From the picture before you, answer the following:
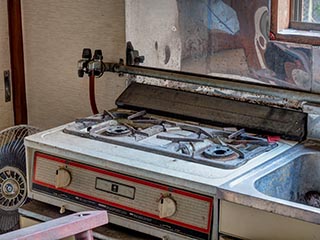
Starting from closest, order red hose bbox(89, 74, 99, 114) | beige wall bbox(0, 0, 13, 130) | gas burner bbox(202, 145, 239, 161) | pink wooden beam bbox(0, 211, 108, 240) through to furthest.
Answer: pink wooden beam bbox(0, 211, 108, 240), gas burner bbox(202, 145, 239, 161), red hose bbox(89, 74, 99, 114), beige wall bbox(0, 0, 13, 130)

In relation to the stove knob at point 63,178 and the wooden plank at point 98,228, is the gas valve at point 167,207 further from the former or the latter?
the stove knob at point 63,178

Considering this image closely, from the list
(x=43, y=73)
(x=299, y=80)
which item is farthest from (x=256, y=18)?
(x=43, y=73)

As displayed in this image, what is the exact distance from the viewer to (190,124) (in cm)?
227

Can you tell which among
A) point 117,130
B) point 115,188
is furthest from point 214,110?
point 115,188

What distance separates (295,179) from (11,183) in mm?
1071

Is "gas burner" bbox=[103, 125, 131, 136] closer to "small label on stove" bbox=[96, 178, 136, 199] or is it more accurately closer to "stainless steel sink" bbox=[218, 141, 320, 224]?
"small label on stove" bbox=[96, 178, 136, 199]

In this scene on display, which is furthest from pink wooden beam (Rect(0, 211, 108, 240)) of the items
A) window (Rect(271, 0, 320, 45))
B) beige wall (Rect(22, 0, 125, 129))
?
beige wall (Rect(22, 0, 125, 129))

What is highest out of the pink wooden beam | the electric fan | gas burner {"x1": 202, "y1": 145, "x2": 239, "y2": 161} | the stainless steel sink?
the pink wooden beam

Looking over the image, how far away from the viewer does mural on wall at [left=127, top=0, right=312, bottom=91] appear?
2152 mm

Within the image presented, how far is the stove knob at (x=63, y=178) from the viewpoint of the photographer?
2.06 meters

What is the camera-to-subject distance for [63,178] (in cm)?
206

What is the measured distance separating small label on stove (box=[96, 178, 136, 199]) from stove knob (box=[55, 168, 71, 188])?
0.35 ft

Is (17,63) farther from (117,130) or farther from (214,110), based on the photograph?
(214,110)

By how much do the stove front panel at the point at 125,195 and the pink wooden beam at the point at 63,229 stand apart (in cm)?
55
